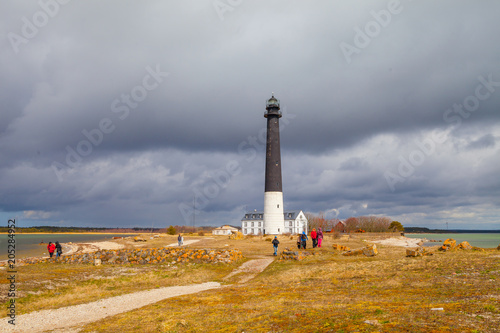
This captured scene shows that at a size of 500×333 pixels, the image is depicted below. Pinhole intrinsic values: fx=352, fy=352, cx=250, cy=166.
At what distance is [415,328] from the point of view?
29.0 ft

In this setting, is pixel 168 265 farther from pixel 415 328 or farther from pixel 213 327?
pixel 415 328

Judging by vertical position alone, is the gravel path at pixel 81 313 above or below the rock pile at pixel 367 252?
below

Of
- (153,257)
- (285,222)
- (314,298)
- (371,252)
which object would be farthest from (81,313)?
(285,222)

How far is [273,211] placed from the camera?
221ft

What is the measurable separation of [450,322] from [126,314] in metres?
12.5

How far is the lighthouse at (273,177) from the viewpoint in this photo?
66562 millimetres

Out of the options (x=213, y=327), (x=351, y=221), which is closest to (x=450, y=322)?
(x=213, y=327)

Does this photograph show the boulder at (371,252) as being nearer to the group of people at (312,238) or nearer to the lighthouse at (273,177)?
the group of people at (312,238)

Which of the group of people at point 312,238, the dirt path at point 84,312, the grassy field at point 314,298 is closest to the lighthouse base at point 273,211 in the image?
the group of people at point 312,238

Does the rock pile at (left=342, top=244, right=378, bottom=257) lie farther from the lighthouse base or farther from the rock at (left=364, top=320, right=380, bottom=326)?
the lighthouse base

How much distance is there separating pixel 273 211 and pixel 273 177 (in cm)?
656

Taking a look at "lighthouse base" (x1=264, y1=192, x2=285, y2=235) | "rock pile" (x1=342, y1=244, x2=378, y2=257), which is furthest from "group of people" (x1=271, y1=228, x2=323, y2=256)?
"lighthouse base" (x1=264, y1=192, x2=285, y2=235)

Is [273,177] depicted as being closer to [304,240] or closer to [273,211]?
[273,211]

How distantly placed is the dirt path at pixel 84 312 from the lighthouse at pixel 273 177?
4400 centimetres
